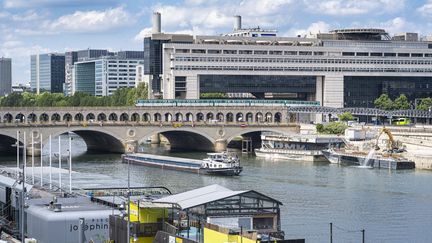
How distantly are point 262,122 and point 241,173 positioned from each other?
38458 millimetres

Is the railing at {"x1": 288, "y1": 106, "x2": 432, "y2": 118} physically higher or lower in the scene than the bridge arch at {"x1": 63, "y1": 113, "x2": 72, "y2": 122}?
higher

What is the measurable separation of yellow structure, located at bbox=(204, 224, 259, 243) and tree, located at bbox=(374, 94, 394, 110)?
391 feet

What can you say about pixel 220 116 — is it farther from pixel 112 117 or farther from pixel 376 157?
pixel 376 157

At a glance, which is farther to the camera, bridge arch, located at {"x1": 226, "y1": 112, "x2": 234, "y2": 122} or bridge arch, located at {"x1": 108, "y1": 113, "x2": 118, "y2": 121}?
bridge arch, located at {"x1": 226, "y1": 112, "x2": 234, "y2": 122}

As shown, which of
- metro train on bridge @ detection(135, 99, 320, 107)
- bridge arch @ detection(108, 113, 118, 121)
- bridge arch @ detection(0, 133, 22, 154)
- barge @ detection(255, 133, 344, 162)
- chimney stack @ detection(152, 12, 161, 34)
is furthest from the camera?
chimney stack @ detection(152, 12, 161, 34)

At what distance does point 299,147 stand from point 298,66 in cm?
4081

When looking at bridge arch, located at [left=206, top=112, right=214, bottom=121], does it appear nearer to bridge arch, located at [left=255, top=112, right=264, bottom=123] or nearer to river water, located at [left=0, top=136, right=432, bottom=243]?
bridge arch, located at [left=255, top=112, right=264, bottom=123]

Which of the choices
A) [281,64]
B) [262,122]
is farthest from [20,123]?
[281,64]

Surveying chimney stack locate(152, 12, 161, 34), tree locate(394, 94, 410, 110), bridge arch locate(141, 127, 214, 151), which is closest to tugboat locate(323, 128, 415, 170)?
bridge arch locate(141, 127, 214, 151)

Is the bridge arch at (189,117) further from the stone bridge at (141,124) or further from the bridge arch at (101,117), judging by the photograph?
the bridge arch at (101,117)

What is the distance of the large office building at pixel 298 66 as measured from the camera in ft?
471

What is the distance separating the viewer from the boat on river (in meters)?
85.4

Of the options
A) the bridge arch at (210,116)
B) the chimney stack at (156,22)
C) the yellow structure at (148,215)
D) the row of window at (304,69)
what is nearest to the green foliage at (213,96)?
the row of window at (304,69)

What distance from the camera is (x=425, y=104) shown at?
484 ft
